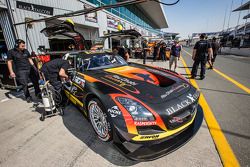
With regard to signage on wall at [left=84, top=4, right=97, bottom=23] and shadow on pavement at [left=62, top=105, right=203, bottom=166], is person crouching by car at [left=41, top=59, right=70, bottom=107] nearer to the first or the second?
shadow on pavement at [left=62, top=105, right=203, bottom=166]

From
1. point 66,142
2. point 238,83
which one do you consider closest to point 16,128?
point 66,142

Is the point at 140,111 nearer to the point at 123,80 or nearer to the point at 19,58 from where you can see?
the point at 123,80

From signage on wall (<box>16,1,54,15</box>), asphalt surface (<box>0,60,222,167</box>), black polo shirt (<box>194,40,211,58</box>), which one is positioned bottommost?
asphalt surface (<box>0,60,222,167</box>)

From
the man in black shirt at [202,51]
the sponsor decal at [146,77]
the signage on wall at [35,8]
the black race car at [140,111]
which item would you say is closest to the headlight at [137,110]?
the black race car at [140,111]

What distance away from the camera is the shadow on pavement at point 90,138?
69.5 inches

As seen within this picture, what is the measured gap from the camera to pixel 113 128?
166 centimetres

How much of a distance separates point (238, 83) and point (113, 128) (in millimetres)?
5008

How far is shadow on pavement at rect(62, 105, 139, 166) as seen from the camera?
1766mm

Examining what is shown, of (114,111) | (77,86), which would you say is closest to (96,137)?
(114,111)

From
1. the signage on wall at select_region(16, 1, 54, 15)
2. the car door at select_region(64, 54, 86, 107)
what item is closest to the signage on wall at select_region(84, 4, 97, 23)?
the signage on wall at select_region(16, 1, 54, 15)

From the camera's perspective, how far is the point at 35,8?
6078 millimetres

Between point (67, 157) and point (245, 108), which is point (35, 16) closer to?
point (67, 157)

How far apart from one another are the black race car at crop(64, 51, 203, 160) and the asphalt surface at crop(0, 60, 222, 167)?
0.25 metres

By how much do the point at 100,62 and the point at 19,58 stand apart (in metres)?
2.41
